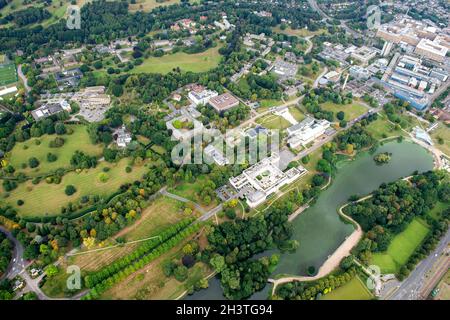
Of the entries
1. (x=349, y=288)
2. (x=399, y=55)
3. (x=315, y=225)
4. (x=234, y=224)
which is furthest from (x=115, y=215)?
(x=399, y=55)

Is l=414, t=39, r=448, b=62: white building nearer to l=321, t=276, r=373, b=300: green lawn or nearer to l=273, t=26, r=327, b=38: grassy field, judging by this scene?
l=273, t=26, r=327, b=38: grassy field

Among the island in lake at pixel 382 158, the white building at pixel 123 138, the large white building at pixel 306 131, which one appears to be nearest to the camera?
the white building at pixel 123 138

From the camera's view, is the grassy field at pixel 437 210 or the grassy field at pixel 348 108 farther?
the grassy field at pixel 348 108

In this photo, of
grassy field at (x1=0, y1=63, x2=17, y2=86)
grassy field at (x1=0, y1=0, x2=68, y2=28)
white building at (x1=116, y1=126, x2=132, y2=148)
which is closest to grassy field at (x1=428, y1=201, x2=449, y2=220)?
white building at (x1=116, y1=126, x2=132, y2=148)

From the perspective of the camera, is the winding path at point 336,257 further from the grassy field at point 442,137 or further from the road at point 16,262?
the road at point 16,262

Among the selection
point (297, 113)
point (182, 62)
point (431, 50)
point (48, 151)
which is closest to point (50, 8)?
point (182, 62)

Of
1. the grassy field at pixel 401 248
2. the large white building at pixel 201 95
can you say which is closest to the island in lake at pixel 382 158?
the grassy field at pixel 401 248

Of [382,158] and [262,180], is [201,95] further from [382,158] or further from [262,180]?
[382,158]
